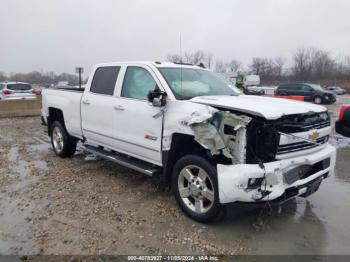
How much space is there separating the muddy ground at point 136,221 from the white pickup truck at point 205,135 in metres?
0.39

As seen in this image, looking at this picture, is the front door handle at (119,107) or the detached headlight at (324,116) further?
the front door handle at (119,107)

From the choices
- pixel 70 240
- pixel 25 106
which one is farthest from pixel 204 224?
pixel 25 106

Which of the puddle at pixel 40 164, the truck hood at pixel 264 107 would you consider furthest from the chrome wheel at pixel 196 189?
the puddle at pixel 40 164

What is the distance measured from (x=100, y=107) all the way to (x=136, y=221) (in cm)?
221

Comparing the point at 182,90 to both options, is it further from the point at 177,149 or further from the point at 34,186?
the point at 34,186

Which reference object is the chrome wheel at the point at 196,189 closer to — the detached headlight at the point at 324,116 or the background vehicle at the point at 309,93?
the detached headlight at the point at 324,116

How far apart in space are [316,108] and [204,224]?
2.06 m

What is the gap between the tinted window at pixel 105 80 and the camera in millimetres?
5328

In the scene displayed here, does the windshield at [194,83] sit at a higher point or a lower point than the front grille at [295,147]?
higher

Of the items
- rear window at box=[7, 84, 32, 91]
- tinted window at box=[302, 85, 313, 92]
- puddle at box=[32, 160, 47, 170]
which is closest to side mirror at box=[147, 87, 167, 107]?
puddle at box=[32, 160, 47, 170]

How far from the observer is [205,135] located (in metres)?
3.50

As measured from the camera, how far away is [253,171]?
130 inches

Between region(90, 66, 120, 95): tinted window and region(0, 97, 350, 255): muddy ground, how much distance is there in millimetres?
1542

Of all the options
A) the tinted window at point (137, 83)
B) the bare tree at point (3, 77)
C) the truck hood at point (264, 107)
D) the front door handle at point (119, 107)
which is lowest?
the bare tree at point (3, 77)
